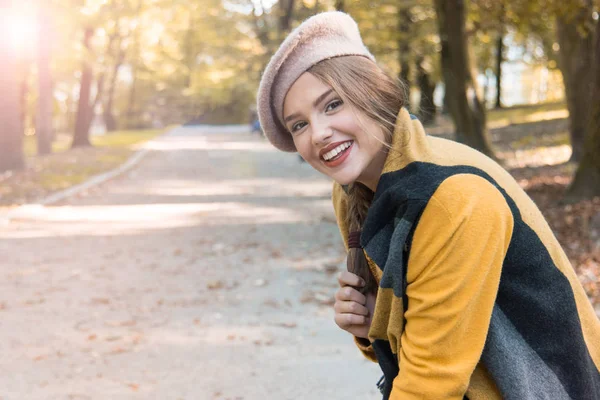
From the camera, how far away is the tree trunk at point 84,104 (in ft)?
91.4

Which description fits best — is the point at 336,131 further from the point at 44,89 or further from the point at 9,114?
the point at 44,89

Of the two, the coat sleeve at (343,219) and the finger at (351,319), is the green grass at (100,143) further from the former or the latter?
the finger at (351,319)

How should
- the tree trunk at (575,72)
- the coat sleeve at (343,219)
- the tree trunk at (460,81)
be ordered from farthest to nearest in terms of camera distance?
1. the tree trunk at (460,81)
2. the tree trunk at (575,72)
3. the coat sleeve at (343,219)

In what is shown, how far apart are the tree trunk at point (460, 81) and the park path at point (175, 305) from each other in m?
4.45

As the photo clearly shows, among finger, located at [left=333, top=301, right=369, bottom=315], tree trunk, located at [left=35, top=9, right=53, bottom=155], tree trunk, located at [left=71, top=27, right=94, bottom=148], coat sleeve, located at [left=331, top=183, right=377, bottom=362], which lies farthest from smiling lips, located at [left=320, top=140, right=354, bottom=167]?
tree trunk, located at [left=71, top=27, right=94, bottom=148]

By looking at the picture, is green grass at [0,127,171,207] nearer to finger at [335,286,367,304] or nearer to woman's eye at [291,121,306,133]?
woman's eye at [291,121,306,133]

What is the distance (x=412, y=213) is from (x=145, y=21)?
39115 millimetres

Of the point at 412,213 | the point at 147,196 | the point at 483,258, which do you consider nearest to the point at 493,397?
the point at 483,258

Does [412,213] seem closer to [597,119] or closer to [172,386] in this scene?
[172,386]

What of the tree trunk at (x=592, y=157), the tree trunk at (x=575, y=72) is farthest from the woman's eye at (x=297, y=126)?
the tree trunk at (x=575, y=72)

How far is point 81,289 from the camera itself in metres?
7.10

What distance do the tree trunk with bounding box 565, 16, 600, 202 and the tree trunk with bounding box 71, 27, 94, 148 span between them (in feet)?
66.5

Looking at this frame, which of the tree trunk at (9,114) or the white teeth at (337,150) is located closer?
the white teeth at (337,150)

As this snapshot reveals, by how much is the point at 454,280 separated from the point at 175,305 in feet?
16.2
